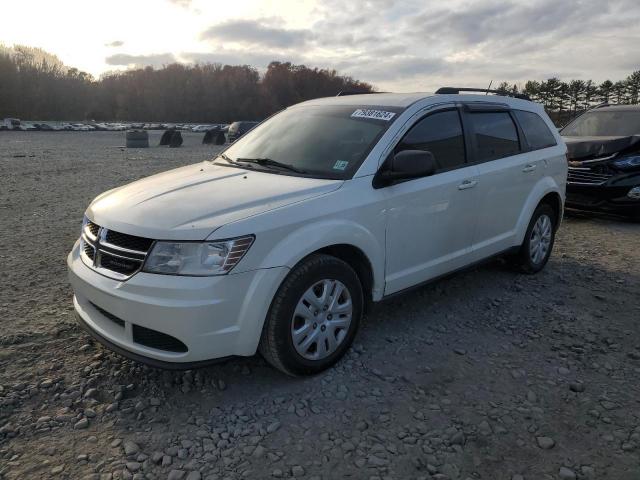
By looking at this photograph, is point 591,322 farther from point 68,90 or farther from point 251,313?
point 68,90

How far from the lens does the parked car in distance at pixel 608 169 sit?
761 centimetres

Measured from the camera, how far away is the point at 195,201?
316 cm

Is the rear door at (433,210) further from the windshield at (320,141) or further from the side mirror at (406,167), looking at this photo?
the windshield at (320,141)

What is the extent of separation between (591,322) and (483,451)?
7.05 ft

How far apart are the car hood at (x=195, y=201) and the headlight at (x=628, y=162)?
6082 mm

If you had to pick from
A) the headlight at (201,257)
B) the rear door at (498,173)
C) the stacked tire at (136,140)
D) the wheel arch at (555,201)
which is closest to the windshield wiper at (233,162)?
the headlight at (201,257)

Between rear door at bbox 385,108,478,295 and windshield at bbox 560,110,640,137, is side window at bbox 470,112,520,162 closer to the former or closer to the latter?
rear door at bbox 385,108,478,295

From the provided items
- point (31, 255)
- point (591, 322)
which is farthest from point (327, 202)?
point (31, 255)

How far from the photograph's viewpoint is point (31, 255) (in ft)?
18.9

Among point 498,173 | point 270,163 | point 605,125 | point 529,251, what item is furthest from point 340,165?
point 605,125

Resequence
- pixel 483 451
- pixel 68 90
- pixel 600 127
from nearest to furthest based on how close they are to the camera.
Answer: pixel 483 451 < pixel 600 127 < pixel 68 90

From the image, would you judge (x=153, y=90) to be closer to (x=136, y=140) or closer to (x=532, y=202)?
(x=136, y=140)

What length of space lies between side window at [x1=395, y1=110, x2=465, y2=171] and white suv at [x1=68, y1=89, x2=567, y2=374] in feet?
0.04

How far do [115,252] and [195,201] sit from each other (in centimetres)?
55
